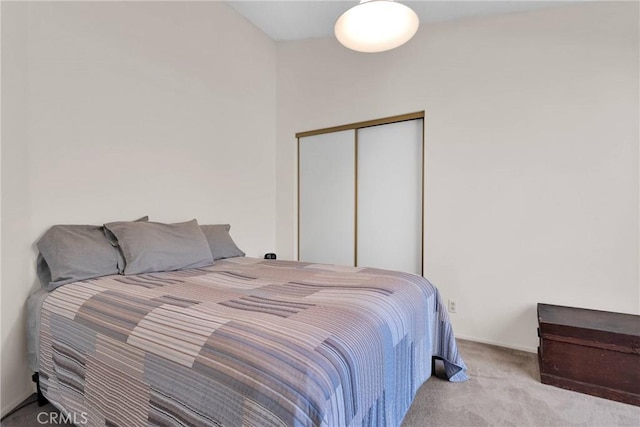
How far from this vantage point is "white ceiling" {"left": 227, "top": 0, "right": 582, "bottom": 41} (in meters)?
2.46

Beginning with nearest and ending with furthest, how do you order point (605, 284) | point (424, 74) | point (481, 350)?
point (605, 284)
point (481, 350)
point (424, 74)

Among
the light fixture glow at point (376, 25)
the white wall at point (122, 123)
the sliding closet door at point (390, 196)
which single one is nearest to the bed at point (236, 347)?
the white wall at point (122, 123)

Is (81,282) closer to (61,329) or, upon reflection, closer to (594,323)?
(61,329)

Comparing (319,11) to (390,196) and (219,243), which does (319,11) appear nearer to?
(390,196)

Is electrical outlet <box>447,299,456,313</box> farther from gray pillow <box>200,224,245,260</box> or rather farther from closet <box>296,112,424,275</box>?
gray pillow <box>200,224,245,260</box>

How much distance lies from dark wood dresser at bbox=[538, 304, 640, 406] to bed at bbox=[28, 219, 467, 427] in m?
0.61

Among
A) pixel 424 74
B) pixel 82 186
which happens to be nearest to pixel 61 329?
pixel 82 186

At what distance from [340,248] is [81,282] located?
228 centimetres

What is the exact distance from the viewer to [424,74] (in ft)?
9.23

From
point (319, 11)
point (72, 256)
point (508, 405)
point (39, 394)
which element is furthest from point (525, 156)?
point (39, 394)

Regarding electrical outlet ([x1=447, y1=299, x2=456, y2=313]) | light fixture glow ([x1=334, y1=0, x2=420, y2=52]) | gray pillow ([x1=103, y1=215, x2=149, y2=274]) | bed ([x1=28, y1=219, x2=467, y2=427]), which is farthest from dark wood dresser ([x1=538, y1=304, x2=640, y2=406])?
gray pillow ([x1=103, y1=215, x2=149, y2=274])

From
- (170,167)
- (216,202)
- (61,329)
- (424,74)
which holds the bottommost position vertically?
(61,329)

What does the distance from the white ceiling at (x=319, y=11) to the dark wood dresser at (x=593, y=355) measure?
223 cm

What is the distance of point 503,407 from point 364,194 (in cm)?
204
